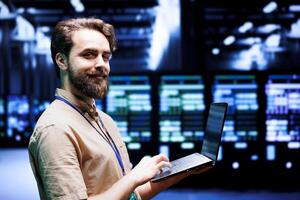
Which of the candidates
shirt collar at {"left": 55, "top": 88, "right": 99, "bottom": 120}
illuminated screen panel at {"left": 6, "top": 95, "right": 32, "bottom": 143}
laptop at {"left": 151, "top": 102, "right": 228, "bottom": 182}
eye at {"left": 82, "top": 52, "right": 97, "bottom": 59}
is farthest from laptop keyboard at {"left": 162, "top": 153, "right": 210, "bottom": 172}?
illuminated screen panel at {"left": 6, "top": 95, "right": 32, "bottom": 143}

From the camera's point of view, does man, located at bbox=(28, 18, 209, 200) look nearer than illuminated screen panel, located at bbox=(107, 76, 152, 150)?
Yes

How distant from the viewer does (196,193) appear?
4254 millimetres

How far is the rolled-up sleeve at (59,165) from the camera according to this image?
1.15 m

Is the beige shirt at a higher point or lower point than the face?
lower

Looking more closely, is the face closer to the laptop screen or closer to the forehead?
the forehead

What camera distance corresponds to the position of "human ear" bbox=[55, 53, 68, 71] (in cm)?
133

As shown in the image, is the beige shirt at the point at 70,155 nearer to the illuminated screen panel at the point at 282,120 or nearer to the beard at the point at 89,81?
the beard at the point at 89,81

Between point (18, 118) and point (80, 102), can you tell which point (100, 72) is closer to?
point (80, 102)

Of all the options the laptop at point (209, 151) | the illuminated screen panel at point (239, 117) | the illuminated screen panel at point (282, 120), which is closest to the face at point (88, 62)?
the laptop at point (209, 151)

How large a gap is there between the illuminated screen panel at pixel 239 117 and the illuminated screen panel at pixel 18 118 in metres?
6.80

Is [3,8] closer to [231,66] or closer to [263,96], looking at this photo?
[263,96]

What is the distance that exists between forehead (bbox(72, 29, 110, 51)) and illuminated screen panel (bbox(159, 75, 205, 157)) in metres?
3.15

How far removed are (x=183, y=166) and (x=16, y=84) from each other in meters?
10.9

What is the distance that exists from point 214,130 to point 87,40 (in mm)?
577
